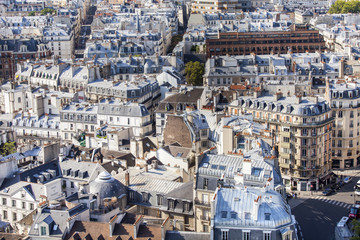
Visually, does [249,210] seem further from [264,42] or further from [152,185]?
[264,42]

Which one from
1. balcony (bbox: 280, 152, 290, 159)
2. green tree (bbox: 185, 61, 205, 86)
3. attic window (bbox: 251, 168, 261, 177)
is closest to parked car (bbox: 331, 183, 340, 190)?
balcony (bbox: 280, 152, 290, 159)

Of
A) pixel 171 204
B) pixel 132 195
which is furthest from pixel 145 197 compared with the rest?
pixel 171 204

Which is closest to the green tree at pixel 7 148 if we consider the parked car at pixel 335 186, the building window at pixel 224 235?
the parked car at pixel 335 186

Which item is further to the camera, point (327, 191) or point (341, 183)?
point (341, 183)

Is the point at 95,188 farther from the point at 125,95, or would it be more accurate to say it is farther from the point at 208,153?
the point at 125,95

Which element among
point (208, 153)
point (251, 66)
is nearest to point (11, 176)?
point (208, 153)

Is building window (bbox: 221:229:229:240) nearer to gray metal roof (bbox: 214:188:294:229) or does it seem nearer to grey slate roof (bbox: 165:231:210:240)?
gray metal roof (bbox: 214:188:294:229)
